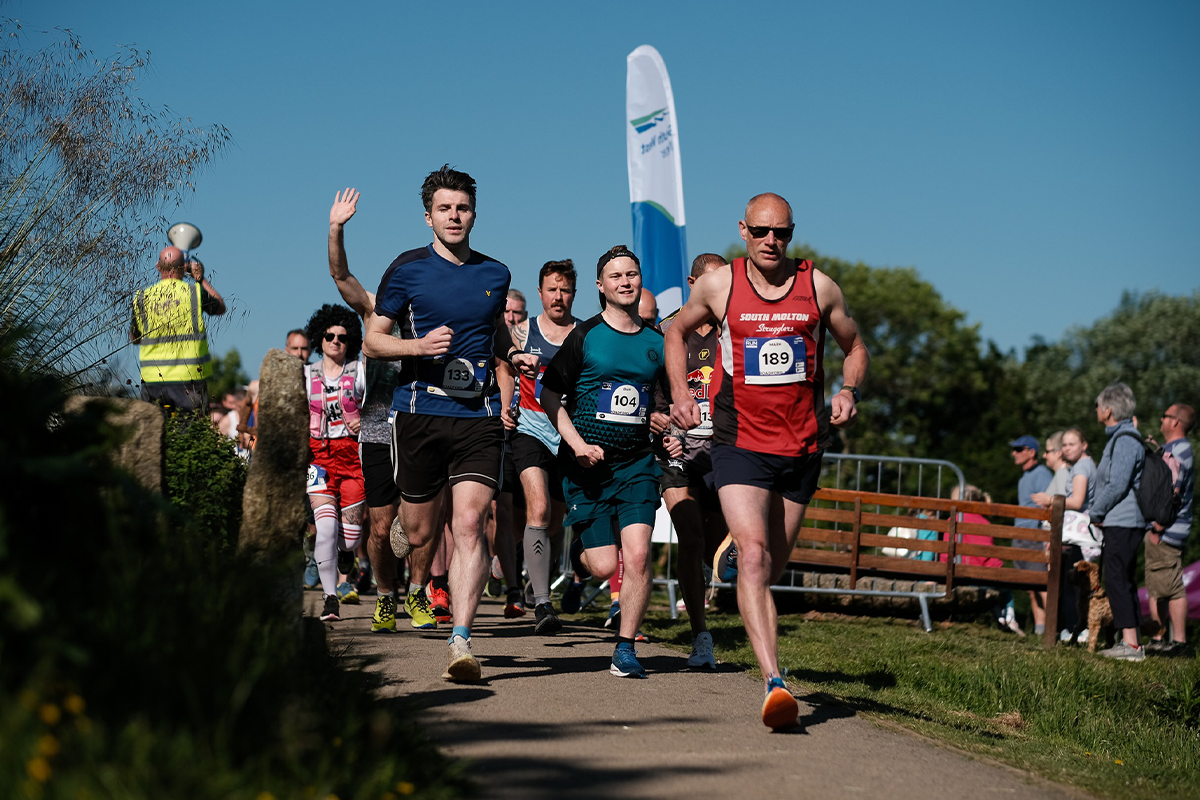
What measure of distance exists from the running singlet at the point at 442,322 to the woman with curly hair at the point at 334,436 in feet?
8.09

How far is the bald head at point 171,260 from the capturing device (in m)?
7.40

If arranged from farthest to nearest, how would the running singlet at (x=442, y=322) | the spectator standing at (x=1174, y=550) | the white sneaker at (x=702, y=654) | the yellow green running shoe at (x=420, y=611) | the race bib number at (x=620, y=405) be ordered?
the spectator standing at (x=1174, y=550) < the yellow green running shoe at (x=420, y=611) < the white sneaker at (x=702, y=654) < the race bib number at (x=620, y=405) < the running singlet at (x=442, y=322)

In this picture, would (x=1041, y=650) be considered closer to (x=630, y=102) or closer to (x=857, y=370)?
(x=857, y=370)

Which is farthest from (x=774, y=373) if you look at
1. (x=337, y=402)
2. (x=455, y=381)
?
(x=337, y=402)

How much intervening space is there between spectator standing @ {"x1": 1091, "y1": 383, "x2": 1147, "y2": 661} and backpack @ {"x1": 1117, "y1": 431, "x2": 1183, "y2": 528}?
0.18 feet

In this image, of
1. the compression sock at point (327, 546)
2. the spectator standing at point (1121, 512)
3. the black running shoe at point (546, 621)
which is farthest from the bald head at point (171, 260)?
the spectator standing at point (1121, 512)

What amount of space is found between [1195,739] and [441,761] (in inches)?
221

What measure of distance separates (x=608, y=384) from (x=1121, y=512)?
6.86m

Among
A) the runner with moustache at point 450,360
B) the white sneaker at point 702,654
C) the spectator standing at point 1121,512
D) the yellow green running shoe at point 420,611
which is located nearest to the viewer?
the runner with moustache at point 450,360

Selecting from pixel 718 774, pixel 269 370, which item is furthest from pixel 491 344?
pixel 718 774

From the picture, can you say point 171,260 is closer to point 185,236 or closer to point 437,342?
point 185,236

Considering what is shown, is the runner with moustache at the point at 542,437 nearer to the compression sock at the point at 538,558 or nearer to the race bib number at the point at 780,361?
the compression sock at the point at 538,558

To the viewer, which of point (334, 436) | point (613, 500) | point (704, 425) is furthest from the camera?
point (334, 436)

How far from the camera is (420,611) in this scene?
8242mm
